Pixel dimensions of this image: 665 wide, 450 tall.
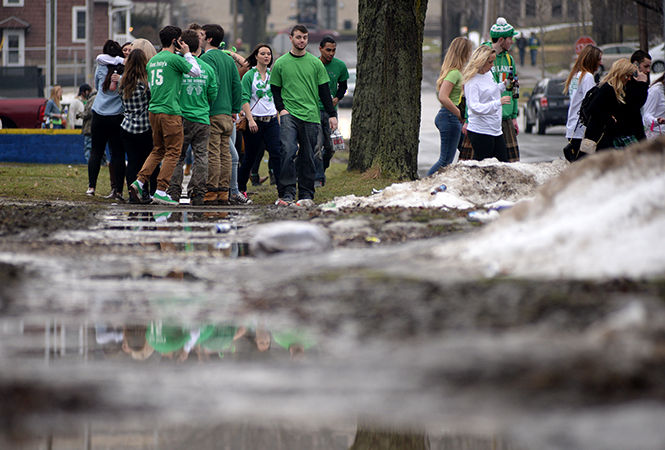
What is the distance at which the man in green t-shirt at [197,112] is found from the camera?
11.5 meters

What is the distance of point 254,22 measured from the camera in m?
73.7

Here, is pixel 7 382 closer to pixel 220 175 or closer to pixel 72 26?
pixel 220 175

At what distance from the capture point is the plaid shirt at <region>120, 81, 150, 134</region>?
1191cm

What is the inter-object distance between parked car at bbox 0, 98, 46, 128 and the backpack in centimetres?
1838

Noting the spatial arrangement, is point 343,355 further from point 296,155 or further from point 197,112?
point 296,155

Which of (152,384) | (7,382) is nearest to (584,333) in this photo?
(152,384)

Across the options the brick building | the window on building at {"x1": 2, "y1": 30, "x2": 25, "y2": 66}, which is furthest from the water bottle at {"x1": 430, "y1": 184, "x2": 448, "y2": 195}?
the window on building at {"x1": 2, "y1": 30, "x2": 25, "y2": 66}

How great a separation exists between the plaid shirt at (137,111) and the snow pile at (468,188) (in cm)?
242

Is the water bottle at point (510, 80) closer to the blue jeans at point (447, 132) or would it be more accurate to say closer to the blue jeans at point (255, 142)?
the blue jeans at point (447, 132)

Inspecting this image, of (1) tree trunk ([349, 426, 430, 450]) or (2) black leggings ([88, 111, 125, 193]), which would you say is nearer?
(1) tree trunk ([349, 426, 430, 450])

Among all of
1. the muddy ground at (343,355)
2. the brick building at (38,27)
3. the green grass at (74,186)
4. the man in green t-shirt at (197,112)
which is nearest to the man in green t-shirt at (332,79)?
the green grass at (74,186)

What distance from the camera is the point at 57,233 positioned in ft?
28.3

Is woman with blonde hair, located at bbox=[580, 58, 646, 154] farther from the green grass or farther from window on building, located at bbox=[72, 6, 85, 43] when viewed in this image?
window on building, located at bbox=[72, 6, 85, 43]

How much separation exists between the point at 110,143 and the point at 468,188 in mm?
4326
